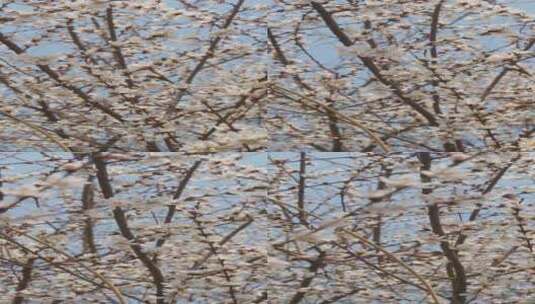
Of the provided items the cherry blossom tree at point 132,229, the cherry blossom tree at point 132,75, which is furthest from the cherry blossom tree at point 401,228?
the cherry blossom tree at point 132,75

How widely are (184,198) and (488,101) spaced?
1.03 meters

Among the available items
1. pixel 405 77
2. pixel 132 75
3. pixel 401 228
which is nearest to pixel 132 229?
pixel 132 75

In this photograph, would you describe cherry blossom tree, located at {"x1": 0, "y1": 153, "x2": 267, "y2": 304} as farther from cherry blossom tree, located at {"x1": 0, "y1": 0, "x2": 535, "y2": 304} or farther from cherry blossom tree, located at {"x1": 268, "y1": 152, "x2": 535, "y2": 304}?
cherry blossom tree, located at {"x1": 268, "y1": 152, "x2": 535, "y2": 304}

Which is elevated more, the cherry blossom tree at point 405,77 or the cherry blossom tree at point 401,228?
the cherry blossom tree at point 405,77

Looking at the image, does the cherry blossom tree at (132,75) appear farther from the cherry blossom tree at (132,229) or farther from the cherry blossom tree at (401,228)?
the cherry blossom tree at (401,228)

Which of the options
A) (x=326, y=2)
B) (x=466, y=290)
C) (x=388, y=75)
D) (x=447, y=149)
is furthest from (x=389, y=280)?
(x=326, y=2)

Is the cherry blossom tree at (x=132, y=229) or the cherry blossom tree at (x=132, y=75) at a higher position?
the cherry blossom tree at (x=132, y=75)

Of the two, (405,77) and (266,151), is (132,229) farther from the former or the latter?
(405,77)

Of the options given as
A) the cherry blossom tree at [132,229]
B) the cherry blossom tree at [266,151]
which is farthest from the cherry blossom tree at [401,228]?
the cherry blossom tree at [132,229]

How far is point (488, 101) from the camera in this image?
324cm

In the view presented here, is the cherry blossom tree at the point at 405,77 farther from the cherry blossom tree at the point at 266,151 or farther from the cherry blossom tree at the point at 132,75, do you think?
the cherry blossom tree at the point at 132,75

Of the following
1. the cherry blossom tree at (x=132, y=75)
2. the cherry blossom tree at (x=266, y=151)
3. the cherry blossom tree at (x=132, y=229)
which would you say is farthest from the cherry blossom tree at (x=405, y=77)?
the cherry blossom tree at (x=132, y=229)

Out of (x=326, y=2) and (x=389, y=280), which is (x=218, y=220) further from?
(x=326, y=2)

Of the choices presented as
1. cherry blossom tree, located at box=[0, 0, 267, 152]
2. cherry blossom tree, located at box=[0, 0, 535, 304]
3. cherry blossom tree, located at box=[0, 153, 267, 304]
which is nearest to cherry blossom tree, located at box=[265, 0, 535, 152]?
cherry blossom tree, located at box=[0, 0, 535, 304]
